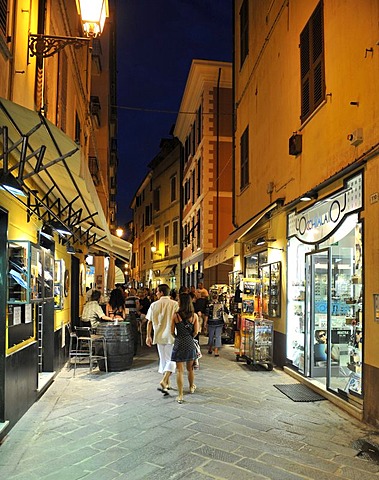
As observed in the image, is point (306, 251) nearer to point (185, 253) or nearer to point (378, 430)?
point (378, 430)

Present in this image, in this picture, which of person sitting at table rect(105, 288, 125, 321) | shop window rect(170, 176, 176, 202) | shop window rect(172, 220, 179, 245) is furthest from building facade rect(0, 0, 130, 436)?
shop window rect(170, 176, 176, 202)

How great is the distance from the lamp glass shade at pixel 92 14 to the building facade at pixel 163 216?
2459 centimetres

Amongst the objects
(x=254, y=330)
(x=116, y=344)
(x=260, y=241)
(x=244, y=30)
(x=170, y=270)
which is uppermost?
(x=244, y=30)

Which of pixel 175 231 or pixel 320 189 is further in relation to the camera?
pixel 175 231

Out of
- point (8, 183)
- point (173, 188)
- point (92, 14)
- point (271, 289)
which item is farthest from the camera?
point (173, 188)

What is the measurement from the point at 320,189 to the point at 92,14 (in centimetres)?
471

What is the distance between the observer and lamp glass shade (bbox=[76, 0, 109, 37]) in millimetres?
6449

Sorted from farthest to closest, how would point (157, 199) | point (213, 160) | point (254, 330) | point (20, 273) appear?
1. point (157, 199)
2. point (213, 160)
3. point (254, 330)
4. point (20, 273)

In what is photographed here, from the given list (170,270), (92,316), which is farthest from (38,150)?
(170,270)

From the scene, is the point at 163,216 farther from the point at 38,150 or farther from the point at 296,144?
the point at 38,150

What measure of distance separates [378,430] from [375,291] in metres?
1.77

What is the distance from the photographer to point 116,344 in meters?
10.0

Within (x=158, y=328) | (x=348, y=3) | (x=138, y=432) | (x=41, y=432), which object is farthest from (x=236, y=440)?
(x=348, y=3)

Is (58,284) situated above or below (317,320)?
above
